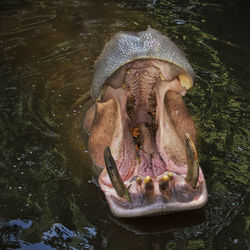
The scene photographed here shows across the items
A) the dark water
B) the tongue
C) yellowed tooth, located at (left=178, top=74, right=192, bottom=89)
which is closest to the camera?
the dark water

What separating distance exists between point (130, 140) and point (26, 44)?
311cm

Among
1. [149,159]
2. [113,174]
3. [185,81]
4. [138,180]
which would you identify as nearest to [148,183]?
[138,180]

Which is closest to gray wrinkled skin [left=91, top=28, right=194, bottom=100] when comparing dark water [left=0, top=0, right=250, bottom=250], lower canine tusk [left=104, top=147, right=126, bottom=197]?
lower canine tusk [left=104, top=147, right=126, bottom=197]

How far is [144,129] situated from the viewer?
11.3 ft

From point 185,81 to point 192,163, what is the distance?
597mm

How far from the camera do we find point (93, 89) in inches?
117

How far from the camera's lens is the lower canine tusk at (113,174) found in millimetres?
2747

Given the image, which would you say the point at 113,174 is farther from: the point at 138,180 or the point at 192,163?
the point at 192,163

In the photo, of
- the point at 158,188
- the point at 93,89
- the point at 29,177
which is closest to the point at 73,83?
the point at 29,177

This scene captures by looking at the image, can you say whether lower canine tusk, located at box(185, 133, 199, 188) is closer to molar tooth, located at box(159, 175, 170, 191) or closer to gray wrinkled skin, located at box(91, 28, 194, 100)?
molar tooth, located at box(159, 175, 170, 191)

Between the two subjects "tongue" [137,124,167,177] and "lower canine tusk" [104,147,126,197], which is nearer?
"lower canine tusk" [104,147,126,197]

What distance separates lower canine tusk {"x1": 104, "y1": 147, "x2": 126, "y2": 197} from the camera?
275 cm

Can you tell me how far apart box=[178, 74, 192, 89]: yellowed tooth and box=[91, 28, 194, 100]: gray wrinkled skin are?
0.06 metres

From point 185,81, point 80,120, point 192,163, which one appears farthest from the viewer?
point 80,120
